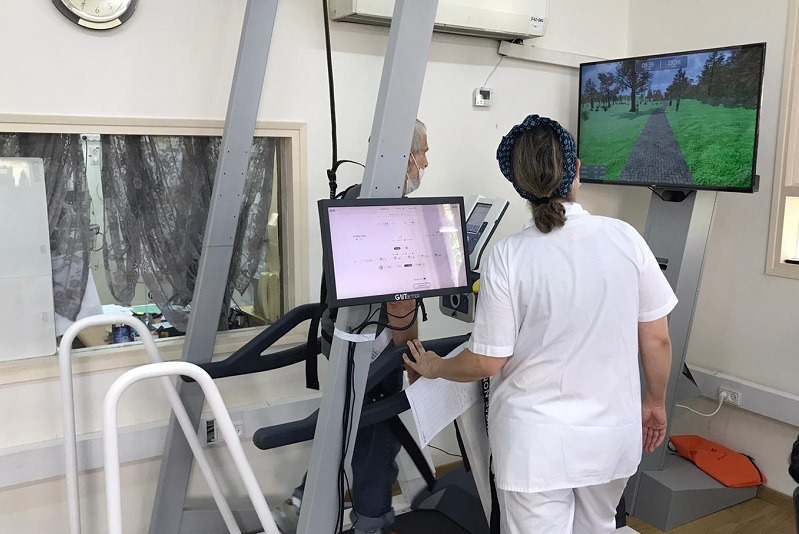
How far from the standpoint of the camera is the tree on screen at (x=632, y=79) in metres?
3.14

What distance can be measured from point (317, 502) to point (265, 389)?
1164 mm

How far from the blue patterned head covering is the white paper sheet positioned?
55 centimetres

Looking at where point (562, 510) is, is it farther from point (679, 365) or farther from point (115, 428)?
point (679, 365)

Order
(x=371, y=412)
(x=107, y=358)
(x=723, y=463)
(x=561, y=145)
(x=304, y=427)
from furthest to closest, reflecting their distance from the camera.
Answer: (x=723, y=463) → (x=107, y=358) → (x=371, y=412) → (x=304, y=427) → (x=561, y=145)

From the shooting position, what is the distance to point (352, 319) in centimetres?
185

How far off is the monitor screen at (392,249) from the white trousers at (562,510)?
62 cm

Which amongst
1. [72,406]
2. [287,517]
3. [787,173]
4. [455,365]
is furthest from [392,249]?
[787,173]

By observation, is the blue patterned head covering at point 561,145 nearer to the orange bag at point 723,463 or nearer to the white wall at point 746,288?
the white wall at point 746,288

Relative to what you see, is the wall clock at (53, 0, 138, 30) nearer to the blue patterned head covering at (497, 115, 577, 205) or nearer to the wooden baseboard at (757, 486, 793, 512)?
the blue patterned head covering at (497, 115, 577, 205)

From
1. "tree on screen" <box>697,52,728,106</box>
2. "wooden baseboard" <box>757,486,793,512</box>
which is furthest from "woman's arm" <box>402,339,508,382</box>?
"wooden baseboard" <box>757,486,793,512</box>

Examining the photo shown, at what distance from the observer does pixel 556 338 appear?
176cm

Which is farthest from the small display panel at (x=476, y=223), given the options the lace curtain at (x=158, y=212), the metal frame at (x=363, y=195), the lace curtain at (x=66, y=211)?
the lace curtain at (x=66, y=211)

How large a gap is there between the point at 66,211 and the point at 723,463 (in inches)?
127

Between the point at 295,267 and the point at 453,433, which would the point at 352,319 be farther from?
the point at 453,433
